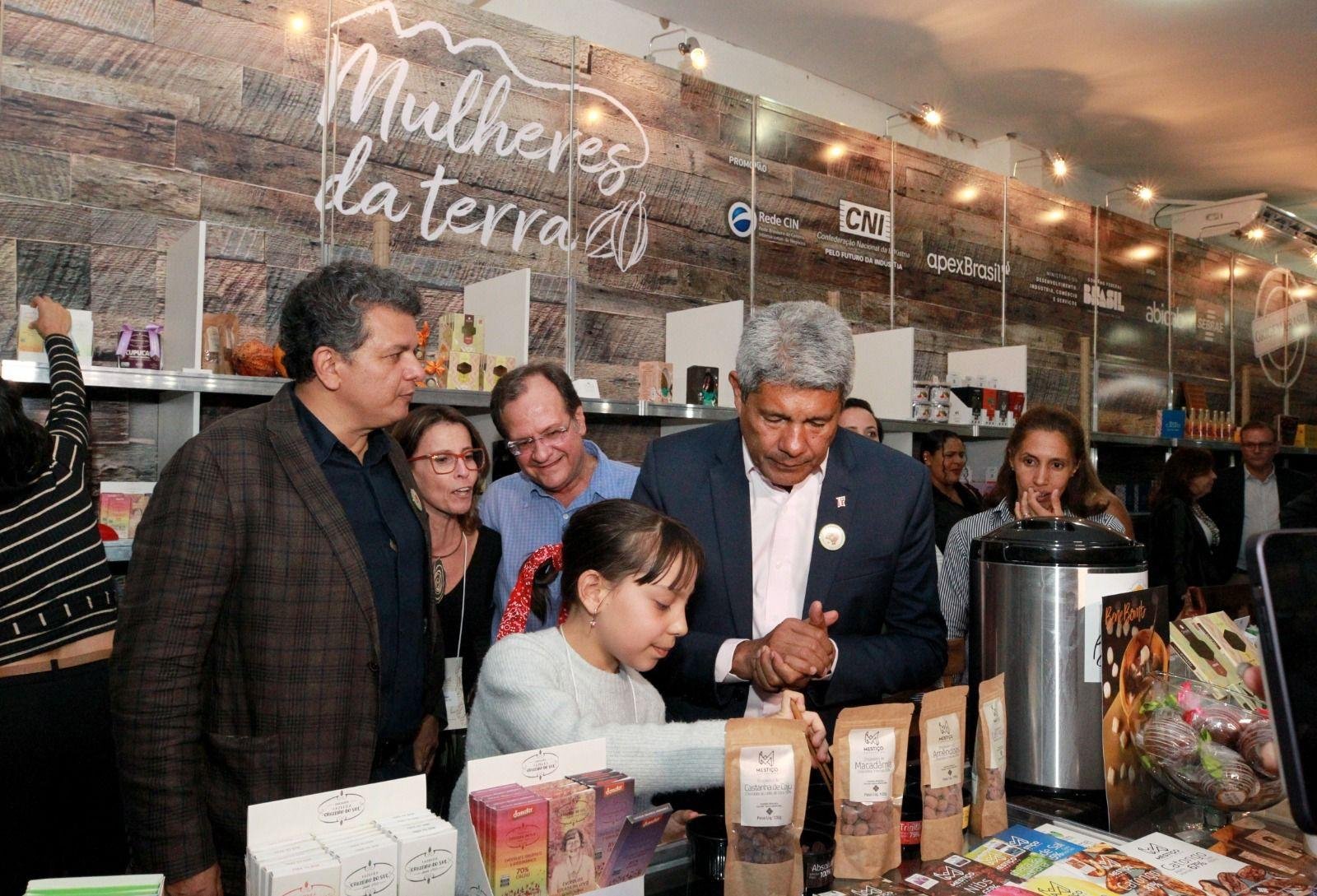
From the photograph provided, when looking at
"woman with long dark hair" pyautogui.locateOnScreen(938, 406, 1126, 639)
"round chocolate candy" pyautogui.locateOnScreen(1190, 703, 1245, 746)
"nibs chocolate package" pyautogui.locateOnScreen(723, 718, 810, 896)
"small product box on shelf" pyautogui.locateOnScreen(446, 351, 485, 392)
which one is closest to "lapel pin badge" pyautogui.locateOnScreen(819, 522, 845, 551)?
"round chocolate candy" pyautogui.locateOnScreen(1190, 703, 1245, 746)

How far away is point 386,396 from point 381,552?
305 millimetres

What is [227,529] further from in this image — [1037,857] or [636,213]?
[636,213]

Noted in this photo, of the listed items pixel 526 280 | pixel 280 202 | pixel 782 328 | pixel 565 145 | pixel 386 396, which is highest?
pixel 565 145

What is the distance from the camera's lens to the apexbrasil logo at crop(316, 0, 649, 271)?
3.90m

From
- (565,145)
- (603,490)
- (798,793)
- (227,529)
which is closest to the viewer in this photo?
(798,793)

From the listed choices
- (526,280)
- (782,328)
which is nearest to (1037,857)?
(782,328)

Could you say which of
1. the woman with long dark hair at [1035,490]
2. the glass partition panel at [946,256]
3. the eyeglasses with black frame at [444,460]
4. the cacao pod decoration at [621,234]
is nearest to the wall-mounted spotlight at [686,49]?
the cacao pod decoration at [621,234]

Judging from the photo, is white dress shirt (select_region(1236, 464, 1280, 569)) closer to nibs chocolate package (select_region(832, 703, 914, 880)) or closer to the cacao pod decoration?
Answer: the cacao pod decoration

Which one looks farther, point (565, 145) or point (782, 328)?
point (565, 145)

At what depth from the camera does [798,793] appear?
1.21 metres

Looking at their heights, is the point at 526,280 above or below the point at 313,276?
above

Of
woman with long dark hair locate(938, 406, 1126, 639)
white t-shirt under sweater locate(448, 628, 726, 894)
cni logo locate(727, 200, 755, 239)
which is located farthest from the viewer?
cni logo locate(727, 200, 755, 239)

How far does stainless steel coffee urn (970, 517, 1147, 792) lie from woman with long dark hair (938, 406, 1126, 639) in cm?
152

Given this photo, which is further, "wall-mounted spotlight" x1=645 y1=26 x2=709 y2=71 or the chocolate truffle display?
"wall-mounted spotlight" x1=645 y1=26 x2=709 y2=71
